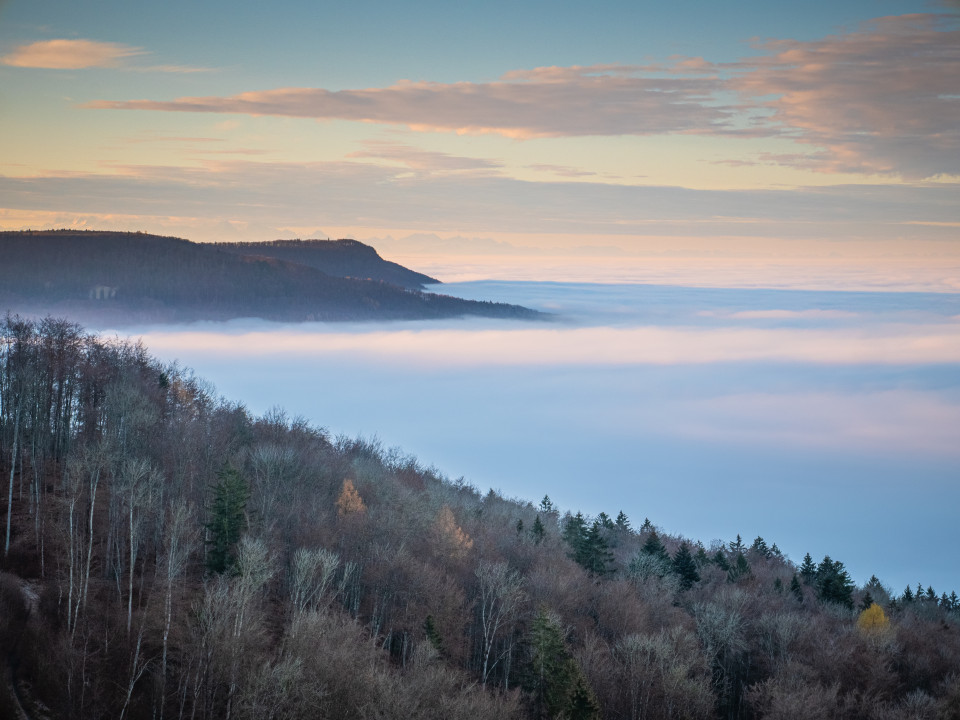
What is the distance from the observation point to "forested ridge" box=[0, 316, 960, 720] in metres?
31.2

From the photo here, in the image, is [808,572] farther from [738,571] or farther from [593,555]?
[593,555]

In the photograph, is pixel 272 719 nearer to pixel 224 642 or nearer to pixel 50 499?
pixel 224 642

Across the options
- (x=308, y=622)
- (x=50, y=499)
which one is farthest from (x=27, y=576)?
(x=308, y=622)

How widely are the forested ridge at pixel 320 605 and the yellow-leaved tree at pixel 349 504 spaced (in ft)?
0.90

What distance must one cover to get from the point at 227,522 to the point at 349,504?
14413 mm

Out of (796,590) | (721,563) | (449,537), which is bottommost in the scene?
(721,563)

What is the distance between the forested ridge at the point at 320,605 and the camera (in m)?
31.2

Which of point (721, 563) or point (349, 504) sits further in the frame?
point (721, 563)

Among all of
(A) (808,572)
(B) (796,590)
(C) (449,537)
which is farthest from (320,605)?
(A) (808,572)

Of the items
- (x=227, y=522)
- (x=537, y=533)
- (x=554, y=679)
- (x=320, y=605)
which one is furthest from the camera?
(x=537, y=533)

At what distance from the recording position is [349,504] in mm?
54750

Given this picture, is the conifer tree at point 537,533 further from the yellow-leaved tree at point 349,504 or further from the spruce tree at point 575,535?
the yellow-leaved tree at point 349,504

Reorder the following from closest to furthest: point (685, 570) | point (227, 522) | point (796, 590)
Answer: point (227, 522), point (685, 570), point (796, 590)

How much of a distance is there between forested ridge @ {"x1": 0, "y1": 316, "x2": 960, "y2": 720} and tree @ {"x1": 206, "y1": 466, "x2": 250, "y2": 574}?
5.4 inches
